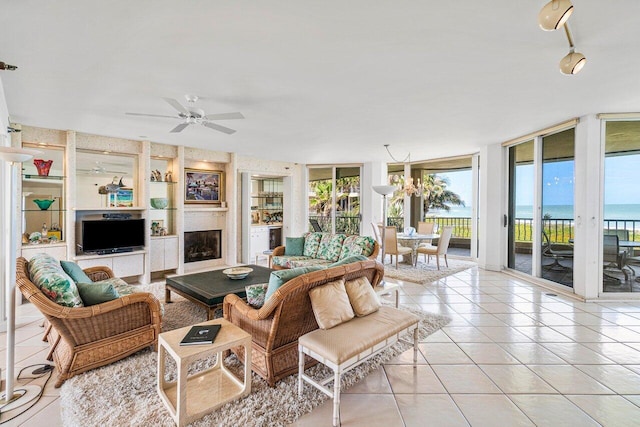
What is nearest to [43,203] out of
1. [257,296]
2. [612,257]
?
[257,296]

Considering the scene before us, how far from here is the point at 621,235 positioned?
14.0 ft

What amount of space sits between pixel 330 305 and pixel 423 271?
437 centimetres

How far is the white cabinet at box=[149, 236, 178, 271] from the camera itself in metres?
5.52

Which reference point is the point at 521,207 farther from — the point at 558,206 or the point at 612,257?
the point at 612,257

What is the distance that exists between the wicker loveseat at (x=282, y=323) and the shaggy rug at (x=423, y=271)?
11.2 feet

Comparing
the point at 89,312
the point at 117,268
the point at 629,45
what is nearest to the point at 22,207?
the point at 117,268

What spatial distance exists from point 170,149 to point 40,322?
3455mm

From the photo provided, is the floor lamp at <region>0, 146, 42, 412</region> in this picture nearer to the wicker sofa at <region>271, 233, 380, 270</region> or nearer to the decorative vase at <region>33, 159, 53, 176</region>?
the decorative vase at <region>33, 159, 53, 176</region>

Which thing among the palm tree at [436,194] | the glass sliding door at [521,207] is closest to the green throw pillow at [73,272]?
the glass sliding door at [521,207]

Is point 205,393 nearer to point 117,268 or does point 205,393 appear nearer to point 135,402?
point 135,402

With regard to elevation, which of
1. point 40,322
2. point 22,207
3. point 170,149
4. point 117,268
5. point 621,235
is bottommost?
point 40,322

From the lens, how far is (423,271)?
6082 mm

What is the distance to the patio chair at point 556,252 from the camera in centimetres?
469

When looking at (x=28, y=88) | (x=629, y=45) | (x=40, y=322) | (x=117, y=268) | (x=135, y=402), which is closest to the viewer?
(x=135, y=402)
